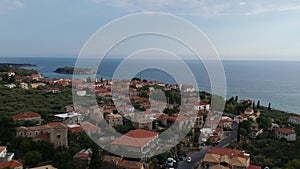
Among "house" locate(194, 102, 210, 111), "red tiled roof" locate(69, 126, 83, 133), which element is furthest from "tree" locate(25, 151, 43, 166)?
"house" locate(194, 102, 210, 111)

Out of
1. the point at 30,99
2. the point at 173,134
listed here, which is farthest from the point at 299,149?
the point at 30,99

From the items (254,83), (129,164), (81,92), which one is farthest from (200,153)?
(254,83)

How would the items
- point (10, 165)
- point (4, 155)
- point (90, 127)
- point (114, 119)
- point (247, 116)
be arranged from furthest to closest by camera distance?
1. point (247, 116)
2. point (114, 119)
3. point (90, 127)
4. point (4, 155)
5. point (10, 165)

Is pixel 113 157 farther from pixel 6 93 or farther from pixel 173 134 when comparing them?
pixel 6 93

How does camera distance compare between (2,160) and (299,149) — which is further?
(299,149)

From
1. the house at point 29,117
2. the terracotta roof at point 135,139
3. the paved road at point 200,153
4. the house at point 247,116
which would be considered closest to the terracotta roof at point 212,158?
the paved road at point 200,153

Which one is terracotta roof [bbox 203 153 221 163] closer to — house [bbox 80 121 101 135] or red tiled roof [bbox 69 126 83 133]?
house [bbox 80 121 101 135]

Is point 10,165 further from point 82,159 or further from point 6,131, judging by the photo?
point 6,131
